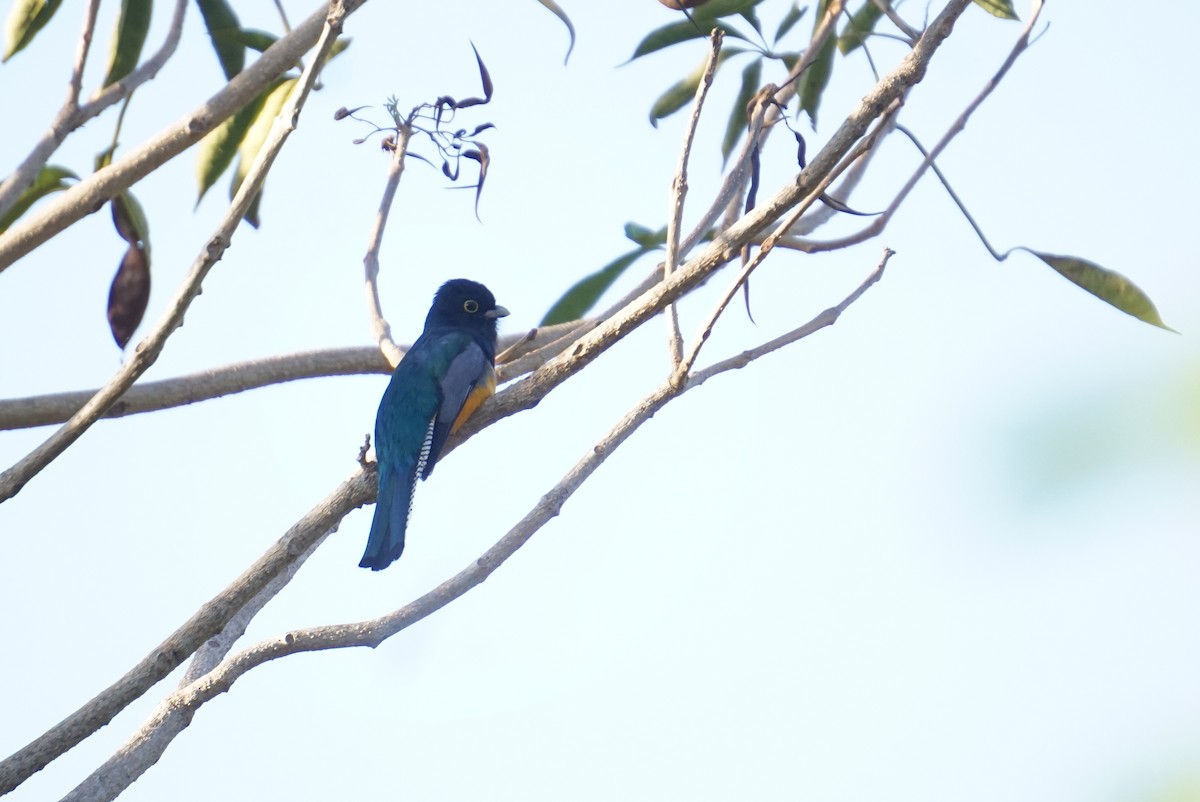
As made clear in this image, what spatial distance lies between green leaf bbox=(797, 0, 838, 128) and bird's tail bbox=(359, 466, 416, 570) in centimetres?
251

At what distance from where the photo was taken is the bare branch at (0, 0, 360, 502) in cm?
325

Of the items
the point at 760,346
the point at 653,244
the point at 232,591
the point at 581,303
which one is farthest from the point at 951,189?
the point at 232,591

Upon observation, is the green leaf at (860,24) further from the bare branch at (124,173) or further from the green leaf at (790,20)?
the bare branch at (124,173)

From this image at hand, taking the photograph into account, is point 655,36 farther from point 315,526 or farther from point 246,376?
point 315,526

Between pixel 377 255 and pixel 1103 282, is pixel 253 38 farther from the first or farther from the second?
pixel 1103 282

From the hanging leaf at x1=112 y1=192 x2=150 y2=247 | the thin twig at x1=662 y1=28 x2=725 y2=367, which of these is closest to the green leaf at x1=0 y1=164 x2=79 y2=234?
the hanging leaf at x1=112 y1=192 x2=150 y2=247

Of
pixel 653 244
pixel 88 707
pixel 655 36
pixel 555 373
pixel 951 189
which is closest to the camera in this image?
pixel 88 707

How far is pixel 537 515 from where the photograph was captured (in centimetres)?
342

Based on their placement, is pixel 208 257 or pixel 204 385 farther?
pixel 204 385

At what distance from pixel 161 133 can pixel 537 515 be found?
2.16 metres

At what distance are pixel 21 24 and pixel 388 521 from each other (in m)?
2.53

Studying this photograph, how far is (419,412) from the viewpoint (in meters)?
5.76

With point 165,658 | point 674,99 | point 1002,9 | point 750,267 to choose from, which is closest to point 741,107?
point 674,99

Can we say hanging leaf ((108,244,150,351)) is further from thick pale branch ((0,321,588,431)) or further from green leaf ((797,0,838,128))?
green leaf ((797,0,838,128))
